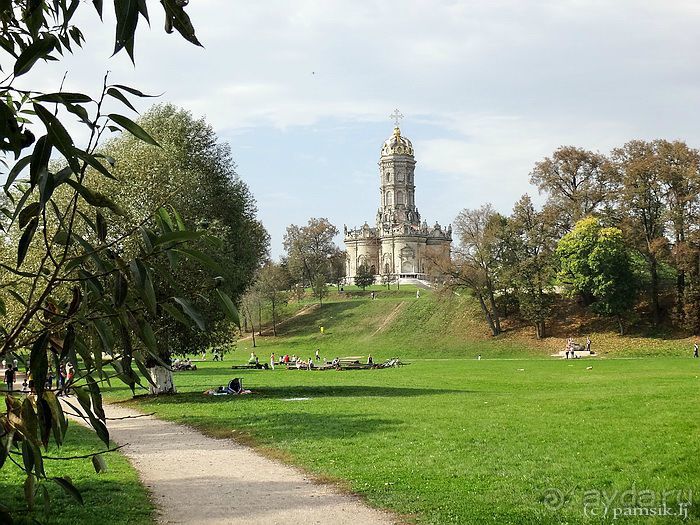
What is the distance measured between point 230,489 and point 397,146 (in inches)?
4258

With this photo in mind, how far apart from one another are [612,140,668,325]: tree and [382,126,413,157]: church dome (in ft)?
195

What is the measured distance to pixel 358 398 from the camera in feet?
74.6

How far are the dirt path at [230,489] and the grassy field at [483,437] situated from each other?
489 mm

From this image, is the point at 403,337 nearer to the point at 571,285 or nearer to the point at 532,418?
the point at 571,285

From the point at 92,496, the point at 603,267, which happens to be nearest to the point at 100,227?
the point at 92,496

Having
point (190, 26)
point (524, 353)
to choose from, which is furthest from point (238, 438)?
point (524, 353)

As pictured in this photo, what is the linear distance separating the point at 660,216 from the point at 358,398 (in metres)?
40.4

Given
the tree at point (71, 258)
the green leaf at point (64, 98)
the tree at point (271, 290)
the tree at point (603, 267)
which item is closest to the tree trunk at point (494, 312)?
the tree at point (603, 267)

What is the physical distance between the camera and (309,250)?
106m

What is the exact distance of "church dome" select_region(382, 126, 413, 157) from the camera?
382 ft

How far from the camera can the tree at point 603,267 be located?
5559cm

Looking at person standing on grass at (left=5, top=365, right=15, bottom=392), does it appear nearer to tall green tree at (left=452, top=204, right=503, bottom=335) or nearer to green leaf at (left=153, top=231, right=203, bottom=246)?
green leaf at (left=153, top=231, right=203, bottom=246)

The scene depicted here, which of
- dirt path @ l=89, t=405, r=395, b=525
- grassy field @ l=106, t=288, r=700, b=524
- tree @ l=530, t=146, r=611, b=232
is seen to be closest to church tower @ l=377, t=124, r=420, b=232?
tree @ l=530, t=146, r=611, b=232

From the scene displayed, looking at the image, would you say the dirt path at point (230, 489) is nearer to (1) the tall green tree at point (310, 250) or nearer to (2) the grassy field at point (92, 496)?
(2) the grassy field at point (92, 496)
